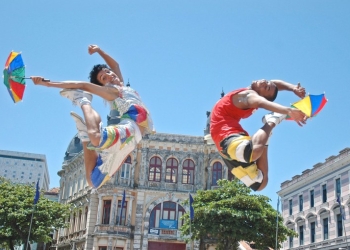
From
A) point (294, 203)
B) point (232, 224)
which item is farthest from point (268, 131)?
point (294, 203)

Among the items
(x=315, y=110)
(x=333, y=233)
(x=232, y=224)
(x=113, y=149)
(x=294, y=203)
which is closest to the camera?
(x=315, y=110)

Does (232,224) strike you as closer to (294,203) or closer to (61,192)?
(294,203)

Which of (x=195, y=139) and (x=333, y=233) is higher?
(x=195, y=139)

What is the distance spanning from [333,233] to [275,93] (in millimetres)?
32081

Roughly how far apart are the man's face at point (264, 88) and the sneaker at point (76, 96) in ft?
7.12

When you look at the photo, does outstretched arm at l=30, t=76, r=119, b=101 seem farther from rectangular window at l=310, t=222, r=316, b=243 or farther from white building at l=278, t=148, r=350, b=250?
rectangular window at l=310, t=222, r=316, b=243

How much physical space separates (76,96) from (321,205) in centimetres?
3446

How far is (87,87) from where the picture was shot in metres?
6.50

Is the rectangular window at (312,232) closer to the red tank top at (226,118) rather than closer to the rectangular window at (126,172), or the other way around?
the rectangular window at (126,172)

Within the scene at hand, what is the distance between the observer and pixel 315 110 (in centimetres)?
581

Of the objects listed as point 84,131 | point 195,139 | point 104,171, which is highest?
point 195,139

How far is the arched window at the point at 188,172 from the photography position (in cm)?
3954

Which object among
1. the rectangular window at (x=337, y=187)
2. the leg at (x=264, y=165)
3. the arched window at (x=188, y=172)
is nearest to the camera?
the leg at (x=264, y=165)

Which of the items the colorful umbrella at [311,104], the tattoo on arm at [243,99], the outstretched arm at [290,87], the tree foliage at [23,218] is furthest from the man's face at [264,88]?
Result: the tree foliage at [23,218]
